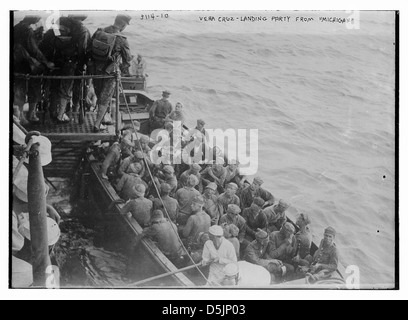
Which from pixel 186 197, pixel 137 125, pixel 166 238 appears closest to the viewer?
pixel 166 238

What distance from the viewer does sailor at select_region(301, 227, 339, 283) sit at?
7.30 meters

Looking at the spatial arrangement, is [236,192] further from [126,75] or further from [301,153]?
[126,75]

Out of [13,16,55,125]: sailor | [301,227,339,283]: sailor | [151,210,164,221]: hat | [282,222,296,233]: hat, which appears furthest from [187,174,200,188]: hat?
[13,16,55,125]: sailor

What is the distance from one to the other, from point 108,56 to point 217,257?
2349 millimetres

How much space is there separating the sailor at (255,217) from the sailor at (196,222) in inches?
15.9

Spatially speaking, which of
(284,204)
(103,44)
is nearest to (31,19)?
(103,44)

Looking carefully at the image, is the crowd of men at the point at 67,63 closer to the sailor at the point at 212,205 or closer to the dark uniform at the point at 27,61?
the dark uniform at the point at 27,61

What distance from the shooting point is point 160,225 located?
724 cm

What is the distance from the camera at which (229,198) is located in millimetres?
7355

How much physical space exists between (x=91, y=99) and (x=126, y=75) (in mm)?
448

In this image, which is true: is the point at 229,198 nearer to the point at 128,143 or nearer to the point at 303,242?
the point at 303,242

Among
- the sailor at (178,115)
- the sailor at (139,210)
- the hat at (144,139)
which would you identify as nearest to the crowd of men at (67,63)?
the hat at (144,139)
